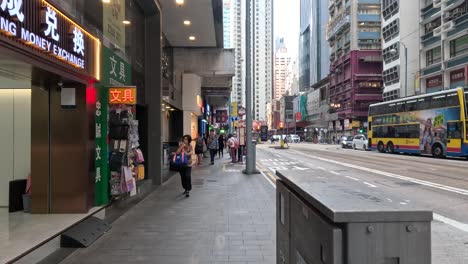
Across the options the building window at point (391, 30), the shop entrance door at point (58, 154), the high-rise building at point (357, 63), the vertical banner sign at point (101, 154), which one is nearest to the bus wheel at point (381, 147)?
the building window at point (391, 30)

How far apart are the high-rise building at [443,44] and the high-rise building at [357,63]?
972 inches

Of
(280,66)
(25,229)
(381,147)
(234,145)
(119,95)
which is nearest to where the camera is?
(25,229)

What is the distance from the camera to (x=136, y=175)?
11242mm

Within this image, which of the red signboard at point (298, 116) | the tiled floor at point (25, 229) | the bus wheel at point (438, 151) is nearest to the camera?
the tiled floor at point (25, 229)

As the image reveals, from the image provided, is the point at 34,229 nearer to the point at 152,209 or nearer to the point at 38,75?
the point at 38,75

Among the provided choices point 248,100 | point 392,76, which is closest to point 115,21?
point 248,100

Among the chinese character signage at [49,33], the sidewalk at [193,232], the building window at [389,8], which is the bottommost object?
the sidewalk at [193,232]

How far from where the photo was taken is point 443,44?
49.2 metres

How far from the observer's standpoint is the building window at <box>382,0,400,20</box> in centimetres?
6328

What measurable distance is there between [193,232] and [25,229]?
2612mm

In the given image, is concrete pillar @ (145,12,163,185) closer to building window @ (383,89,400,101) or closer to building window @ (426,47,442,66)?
building window @ (426,47,442,66)

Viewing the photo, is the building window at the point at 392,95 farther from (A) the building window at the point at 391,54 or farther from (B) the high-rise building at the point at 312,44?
(B) the high-rise building at the point at 312,44

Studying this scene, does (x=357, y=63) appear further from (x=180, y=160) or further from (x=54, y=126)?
(x=54, y=126)

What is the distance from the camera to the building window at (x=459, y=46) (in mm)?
45500
